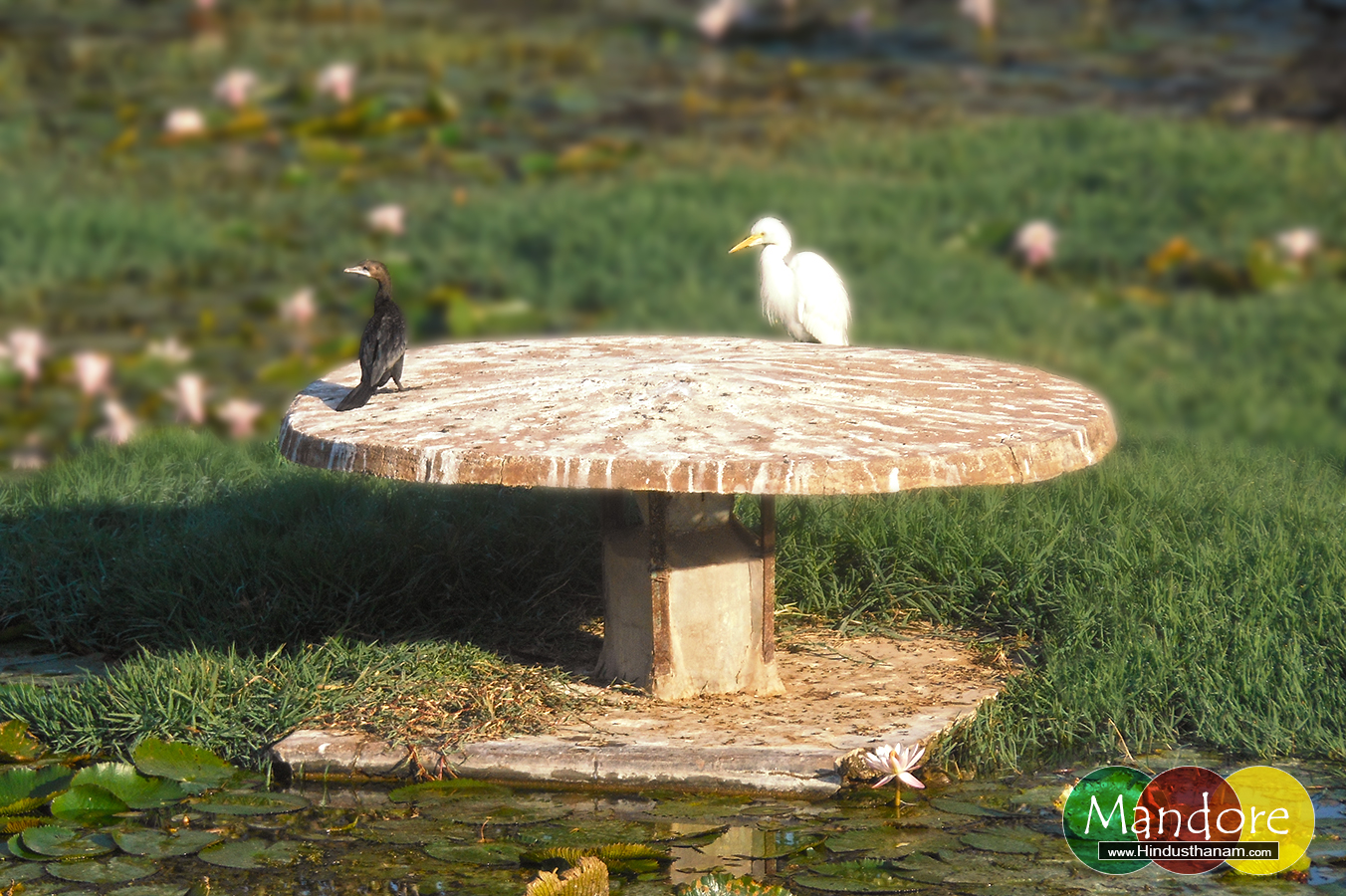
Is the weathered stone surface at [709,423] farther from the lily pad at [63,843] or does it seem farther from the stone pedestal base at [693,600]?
the lily pad at [63,843]

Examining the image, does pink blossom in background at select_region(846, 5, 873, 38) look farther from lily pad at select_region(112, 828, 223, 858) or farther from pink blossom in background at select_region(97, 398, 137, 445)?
lily pad at select_region(112, 828, 223, 858)

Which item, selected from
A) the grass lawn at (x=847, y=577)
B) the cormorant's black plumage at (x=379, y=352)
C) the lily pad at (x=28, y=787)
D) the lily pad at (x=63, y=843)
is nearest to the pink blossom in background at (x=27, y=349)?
the grass lawn at (x=847, y=577)

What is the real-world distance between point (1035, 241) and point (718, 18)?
6.79 meters

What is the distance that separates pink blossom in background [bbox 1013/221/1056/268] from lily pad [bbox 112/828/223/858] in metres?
7.70

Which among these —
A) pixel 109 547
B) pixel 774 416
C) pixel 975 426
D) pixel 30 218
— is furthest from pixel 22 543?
pixel 30 218

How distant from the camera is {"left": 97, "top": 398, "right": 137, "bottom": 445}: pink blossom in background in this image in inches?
263

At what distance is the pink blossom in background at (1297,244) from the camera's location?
10.3 meters

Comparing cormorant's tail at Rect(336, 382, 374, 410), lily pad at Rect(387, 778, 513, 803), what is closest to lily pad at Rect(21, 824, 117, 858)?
lily pad at Rect(387, 778, 513, 803)

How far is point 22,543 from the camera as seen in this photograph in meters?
5.07

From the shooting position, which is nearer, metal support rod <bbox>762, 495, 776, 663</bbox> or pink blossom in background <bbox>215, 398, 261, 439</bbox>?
metal support rod <bbox>762, 495, 776, 663</bbox>

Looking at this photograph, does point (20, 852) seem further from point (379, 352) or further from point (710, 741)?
point (710, 741)

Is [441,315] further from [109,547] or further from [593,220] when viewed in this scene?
[109,547]

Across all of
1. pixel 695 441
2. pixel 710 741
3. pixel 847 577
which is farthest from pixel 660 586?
pixel 847 577

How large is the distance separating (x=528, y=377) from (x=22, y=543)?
6.20ft
